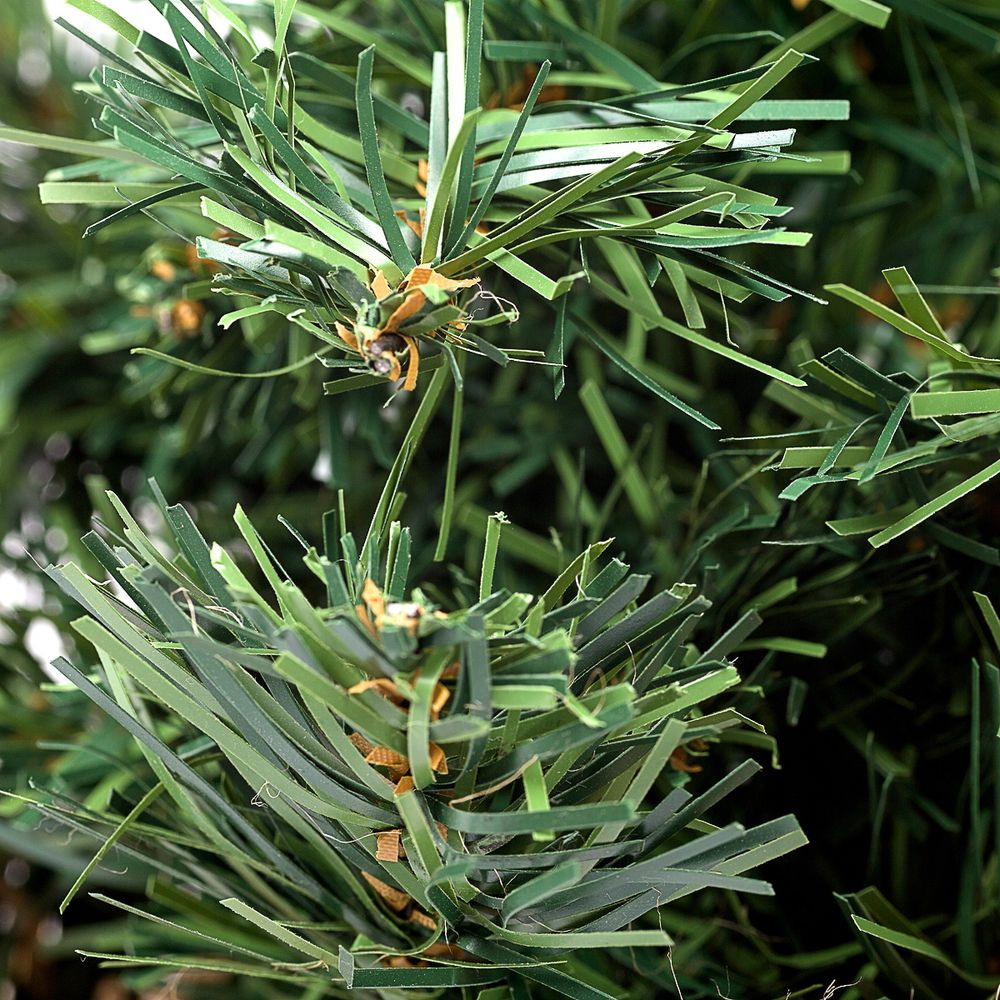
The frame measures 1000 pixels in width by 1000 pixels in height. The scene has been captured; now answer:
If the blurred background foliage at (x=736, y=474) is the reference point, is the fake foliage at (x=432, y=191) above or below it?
above

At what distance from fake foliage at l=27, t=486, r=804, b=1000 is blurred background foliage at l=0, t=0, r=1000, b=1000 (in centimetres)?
3

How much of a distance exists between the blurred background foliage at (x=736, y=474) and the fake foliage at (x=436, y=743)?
0.03m

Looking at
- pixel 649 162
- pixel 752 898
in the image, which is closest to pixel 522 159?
pixel 649 162

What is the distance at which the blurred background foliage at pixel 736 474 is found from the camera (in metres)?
0.17

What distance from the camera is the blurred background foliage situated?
0.17 meters

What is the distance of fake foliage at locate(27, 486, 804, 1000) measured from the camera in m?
0.12

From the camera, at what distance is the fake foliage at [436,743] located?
0.39 feet

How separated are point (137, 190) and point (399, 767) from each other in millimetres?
99

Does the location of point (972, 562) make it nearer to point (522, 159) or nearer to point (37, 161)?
point (522, 159)

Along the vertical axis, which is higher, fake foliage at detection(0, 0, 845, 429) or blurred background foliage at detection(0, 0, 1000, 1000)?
fake foliage at detection(0, 0, 845, 429)

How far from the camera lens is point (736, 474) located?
8.4 inches

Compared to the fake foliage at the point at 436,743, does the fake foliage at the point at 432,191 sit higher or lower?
higher

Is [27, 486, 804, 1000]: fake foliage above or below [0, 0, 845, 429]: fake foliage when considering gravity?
below

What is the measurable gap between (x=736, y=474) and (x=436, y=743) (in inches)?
4.2
